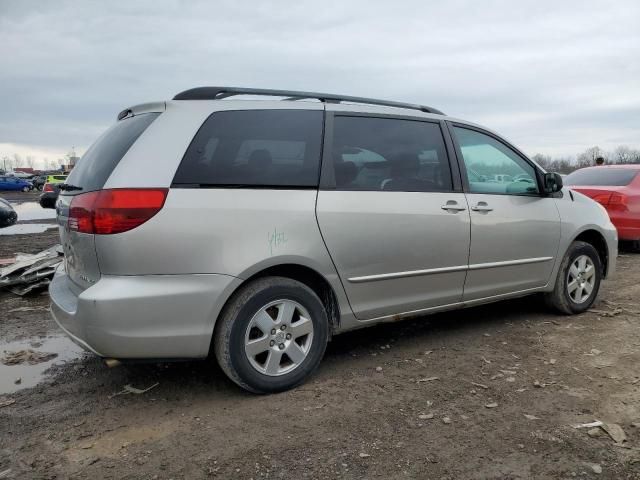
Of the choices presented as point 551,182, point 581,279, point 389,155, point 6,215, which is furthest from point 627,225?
point 6,215

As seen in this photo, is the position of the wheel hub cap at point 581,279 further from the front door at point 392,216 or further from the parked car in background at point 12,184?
the parked car in background at point 12,184

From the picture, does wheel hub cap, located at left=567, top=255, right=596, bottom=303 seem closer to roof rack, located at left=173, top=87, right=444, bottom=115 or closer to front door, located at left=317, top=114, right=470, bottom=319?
front door, located at left=317, top=114, right=470, bottom=319

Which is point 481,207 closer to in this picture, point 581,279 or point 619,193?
point 581,279

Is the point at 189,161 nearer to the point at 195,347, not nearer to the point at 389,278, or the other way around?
the point at 195,347

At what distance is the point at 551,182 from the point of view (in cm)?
476

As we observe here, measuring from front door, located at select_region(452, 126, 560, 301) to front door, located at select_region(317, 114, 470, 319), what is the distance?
0.16m

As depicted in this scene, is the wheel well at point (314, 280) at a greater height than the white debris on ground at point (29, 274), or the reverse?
the wheel well at point (314, 280)

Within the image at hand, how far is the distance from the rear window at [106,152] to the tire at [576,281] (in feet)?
12.2

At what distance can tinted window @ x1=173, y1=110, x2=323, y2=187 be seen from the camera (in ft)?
10.3

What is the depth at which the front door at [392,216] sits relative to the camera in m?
3.53

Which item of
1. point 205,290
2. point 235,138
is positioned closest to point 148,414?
point 205,290

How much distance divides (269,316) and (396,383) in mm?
947

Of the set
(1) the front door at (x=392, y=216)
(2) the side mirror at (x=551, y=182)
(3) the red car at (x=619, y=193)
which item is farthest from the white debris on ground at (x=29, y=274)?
(3) the red car at (x=619, y=193)

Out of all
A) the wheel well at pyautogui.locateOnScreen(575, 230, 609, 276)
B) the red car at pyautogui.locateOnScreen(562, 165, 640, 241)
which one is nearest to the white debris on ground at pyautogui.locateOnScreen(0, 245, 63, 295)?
the wheel well at pyautogui.locateOnScreen(575, 230, 609, 276)
